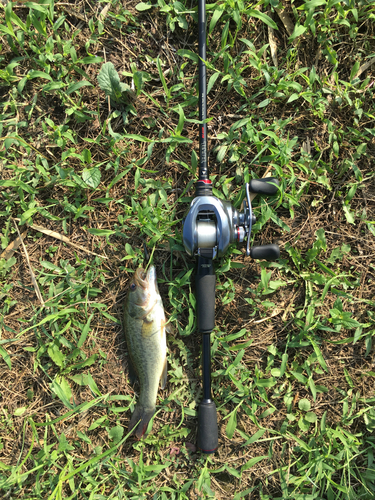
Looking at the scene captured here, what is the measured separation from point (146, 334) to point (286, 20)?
2884 mm

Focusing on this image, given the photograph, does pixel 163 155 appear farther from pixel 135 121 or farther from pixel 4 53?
pixel 4 53

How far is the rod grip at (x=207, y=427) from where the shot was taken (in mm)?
2473

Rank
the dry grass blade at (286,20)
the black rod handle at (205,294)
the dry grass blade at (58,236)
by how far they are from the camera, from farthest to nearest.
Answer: the dry grass blade at (58,236)
the dry grass blade at (286,20)
the black rod handle at (205,294)

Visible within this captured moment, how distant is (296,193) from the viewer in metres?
2.63

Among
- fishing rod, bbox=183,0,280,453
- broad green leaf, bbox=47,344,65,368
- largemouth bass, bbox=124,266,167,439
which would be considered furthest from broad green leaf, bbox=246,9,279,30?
broad green leaf, bbox=47,344,65,368

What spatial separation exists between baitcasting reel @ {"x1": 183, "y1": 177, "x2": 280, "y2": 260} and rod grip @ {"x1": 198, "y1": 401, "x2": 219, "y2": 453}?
4.02 ft

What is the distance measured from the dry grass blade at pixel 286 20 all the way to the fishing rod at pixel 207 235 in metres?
0.75

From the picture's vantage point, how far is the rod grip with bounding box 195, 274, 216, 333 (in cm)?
238

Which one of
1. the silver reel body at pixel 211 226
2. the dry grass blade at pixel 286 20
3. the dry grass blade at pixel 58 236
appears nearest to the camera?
the silver reel body at pixel 211 226

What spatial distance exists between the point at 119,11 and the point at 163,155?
4.03 feet

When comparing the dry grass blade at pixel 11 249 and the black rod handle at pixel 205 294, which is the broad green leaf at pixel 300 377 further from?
the dry grass blade at pixel 11 249

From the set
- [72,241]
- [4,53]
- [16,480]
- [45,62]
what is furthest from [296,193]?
[16,480]

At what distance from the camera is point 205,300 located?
94.0 inches

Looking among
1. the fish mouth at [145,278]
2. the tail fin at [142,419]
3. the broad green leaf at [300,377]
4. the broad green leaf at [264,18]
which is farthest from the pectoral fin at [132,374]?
the broad green leaf at [264,18]
